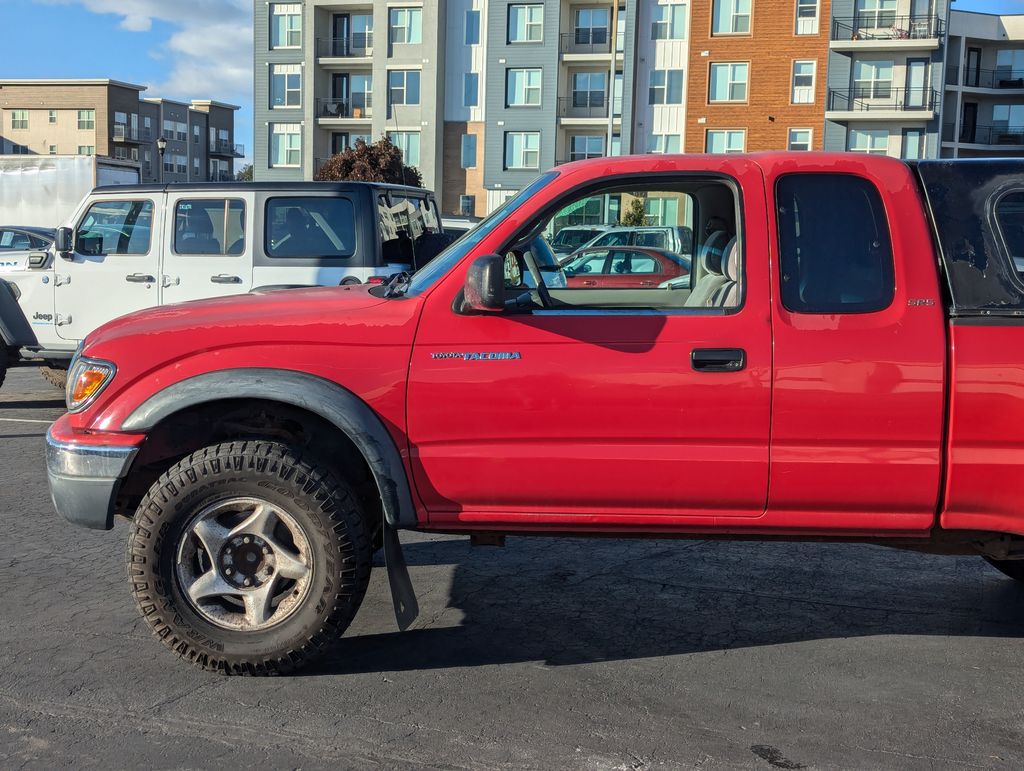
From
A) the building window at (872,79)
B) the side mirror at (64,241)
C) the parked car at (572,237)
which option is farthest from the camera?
the building window at (872,79)

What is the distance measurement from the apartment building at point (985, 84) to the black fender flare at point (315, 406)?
190ft

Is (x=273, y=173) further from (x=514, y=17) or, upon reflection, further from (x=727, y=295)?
(x=727, y=295)

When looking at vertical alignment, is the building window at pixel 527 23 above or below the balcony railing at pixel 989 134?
above

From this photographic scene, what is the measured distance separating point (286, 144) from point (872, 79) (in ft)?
87.8

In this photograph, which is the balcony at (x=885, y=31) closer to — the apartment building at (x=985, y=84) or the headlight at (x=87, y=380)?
the apartment building at (x=985, y=84)

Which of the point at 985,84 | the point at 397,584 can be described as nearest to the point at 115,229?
the point at 397,584

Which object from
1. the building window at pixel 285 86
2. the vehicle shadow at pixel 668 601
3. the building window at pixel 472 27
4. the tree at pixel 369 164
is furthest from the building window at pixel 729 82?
the vehicle shadow at pixel 668 601

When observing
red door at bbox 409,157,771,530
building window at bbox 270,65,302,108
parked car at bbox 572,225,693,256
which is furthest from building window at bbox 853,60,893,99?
red door at bbox 409,157,771,530

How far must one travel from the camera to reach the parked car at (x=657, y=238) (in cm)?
492

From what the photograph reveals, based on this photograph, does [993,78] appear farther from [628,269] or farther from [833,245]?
[833,245]

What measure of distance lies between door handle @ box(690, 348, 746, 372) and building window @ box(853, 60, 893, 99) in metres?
47.0

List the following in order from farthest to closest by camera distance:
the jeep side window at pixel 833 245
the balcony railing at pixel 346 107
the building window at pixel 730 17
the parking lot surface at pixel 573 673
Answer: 1. the balcony railing at pixel 346 107
2. the building window at pixel 730 17
3. the jeep side window at pixel 833 245
4. the parking lot surface at pixel 573 673

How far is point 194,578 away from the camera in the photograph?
14.4 feet

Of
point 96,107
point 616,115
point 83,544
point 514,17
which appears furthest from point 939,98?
point 96,107
